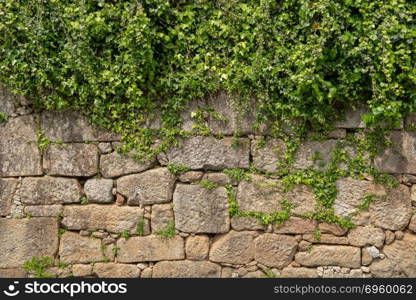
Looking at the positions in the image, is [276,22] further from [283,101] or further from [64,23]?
[64,23]

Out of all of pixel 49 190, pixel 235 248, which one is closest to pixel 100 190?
pixel 49 190

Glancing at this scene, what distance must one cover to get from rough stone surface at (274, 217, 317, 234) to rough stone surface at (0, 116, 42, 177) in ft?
7.21

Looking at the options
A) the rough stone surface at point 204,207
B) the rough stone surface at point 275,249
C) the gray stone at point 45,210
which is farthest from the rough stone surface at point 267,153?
the gray stone at point 45,210

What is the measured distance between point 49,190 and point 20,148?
452mm

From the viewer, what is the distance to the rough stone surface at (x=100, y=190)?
391cm

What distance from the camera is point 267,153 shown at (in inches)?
148

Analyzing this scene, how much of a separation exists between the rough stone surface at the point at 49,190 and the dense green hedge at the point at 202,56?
0.65 m

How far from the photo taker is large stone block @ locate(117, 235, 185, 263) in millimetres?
3863

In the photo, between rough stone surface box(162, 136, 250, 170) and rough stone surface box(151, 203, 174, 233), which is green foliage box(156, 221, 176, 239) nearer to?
rough stone surface box(151, 203, 174, 233)

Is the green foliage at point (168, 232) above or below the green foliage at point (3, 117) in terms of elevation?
below

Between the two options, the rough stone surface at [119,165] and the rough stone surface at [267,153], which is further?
the rough stone surface at [119,165]

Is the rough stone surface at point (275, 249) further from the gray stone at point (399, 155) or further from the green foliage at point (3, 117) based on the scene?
the green foliage at point (3, 117)

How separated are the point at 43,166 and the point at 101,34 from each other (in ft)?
4.20

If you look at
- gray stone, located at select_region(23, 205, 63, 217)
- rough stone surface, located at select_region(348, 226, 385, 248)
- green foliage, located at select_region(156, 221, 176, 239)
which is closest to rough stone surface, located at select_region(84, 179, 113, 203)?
gray stone, located at select_region(23, 205, 63, 217)
